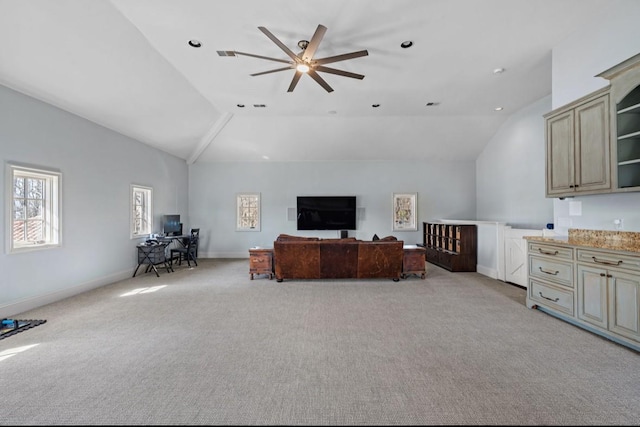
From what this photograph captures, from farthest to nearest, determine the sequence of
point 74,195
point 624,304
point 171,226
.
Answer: point 171,226
point 74,195
point 624,304

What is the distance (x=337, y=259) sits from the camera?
5.12 metres

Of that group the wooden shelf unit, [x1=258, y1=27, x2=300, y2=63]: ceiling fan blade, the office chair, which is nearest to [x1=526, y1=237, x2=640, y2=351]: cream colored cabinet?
the wooden shelf unit

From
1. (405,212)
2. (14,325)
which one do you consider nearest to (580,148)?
(405,212)

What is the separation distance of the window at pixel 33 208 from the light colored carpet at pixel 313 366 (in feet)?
3.18

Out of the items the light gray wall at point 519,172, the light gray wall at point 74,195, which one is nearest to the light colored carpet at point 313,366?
the light gray wall at point 74,195

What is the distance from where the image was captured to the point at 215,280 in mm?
5371

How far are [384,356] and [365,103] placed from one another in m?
4.77

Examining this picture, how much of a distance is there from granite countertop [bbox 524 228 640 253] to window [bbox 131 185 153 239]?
7.24m

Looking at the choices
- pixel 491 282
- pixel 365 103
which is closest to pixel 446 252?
pixel 491 282

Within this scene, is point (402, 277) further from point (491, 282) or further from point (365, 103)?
point (365, 103)

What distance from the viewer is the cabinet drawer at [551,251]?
303cm

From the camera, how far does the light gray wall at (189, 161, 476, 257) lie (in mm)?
8273

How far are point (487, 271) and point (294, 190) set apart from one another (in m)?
5.36

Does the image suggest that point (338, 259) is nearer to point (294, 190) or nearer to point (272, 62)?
point (272, 62)
